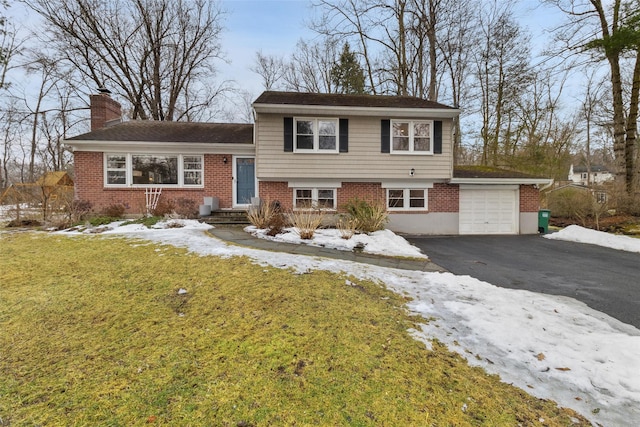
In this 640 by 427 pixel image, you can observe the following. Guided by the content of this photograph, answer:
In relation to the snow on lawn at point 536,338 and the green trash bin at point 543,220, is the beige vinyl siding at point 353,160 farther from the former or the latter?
the snow on lawn at point 536,338

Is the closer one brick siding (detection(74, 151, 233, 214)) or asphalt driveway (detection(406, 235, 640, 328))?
asphalt driveway (detection(406, 235, 640, 328))

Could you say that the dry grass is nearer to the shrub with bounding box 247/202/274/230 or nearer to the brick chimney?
the shrub with bounding box 247/202/274/230

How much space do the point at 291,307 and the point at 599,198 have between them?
654 inches

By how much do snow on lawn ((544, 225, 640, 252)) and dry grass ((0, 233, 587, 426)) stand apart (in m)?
9.99

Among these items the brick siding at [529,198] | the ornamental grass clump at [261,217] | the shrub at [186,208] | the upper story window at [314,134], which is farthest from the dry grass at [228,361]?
the brick siding at [529,198]

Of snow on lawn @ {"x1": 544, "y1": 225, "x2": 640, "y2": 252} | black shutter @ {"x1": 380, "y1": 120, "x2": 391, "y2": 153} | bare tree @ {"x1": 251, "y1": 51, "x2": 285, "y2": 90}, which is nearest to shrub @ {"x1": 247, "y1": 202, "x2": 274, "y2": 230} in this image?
black shutter @ {"x1": 380, "y1": 120, "x2": 391, "y2": 153}

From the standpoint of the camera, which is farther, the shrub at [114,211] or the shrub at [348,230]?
the shrub at [114,211]

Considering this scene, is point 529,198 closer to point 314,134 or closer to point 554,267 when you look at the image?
point 554,267

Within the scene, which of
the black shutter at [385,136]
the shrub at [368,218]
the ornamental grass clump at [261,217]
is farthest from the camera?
the black shutter at [385,136]

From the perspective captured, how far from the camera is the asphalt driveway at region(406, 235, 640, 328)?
4977 mm

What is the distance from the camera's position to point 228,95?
2523 centimetres

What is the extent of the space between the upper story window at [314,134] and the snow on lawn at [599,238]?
31.4 ft

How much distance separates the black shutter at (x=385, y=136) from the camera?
1157 centimetres

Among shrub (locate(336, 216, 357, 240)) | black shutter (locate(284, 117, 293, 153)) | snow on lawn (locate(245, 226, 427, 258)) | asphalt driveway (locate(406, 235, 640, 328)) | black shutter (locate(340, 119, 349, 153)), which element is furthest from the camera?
black shutter (locate(340, 119, 349, 153))
